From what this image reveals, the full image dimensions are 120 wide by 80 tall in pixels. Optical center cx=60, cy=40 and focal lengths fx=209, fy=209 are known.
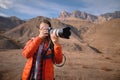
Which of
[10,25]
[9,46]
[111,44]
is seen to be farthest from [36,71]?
[10,25]

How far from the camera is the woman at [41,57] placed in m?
3.13

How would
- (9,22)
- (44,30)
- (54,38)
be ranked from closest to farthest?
(54,38) < (44,30) < (9,22)

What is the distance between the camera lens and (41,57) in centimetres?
322

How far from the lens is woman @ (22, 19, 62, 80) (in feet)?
10.3

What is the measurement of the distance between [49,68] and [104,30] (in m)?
96.4

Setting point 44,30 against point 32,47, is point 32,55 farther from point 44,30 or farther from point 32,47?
point 44,30

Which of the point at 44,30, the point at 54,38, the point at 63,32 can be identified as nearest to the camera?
the point at 63,32

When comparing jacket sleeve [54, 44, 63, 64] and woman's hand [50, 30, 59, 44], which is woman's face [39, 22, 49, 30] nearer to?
woman's hand [50, 30, 59, 44]

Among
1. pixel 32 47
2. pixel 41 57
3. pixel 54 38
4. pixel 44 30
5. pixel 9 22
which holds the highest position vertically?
pixel 9 22

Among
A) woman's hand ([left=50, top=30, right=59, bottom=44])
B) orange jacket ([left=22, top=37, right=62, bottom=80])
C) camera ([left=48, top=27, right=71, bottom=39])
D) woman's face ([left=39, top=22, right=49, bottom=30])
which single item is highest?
woman's face ([left=39, top=22, right=49, bottom=30])

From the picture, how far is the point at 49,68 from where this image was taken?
3.14 m

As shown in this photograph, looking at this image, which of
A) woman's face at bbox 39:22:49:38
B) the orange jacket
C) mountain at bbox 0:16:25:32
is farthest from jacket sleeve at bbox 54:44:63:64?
mountain at bbox 0:16:25:32

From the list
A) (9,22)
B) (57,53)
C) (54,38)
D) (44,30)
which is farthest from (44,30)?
(9,22)

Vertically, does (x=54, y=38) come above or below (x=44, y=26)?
below
